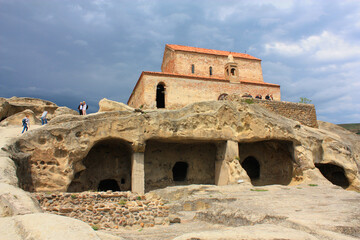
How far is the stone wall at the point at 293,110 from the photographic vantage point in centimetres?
1722

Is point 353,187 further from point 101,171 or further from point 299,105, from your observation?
point 101,171

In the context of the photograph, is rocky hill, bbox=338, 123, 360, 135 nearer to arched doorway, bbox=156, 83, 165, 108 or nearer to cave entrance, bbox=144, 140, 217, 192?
arched doorway, bbox=156, 83, 165, 108

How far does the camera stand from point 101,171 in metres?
14.0

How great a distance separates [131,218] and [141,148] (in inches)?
215

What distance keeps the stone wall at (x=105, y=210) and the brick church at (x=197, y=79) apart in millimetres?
17260

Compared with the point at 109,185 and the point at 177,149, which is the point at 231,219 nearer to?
the point at 177,149

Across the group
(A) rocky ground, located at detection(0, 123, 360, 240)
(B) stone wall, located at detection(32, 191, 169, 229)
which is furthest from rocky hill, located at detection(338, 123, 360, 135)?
(B) stone wall, located at detection(32, 191, 169, 229)

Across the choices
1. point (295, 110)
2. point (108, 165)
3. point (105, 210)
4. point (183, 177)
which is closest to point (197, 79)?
point (295, 110)

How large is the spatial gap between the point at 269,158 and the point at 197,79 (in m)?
12.6

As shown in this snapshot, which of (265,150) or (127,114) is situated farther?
(265,150)

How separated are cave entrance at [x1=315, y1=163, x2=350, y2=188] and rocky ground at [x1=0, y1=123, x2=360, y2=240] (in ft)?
24.9

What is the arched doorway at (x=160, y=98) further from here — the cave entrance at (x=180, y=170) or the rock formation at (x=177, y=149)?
the rock formation at (x=177, y=149)

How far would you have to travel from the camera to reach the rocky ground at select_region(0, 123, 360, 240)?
303cm

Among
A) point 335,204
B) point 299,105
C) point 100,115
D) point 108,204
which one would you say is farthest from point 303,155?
point 108,204
